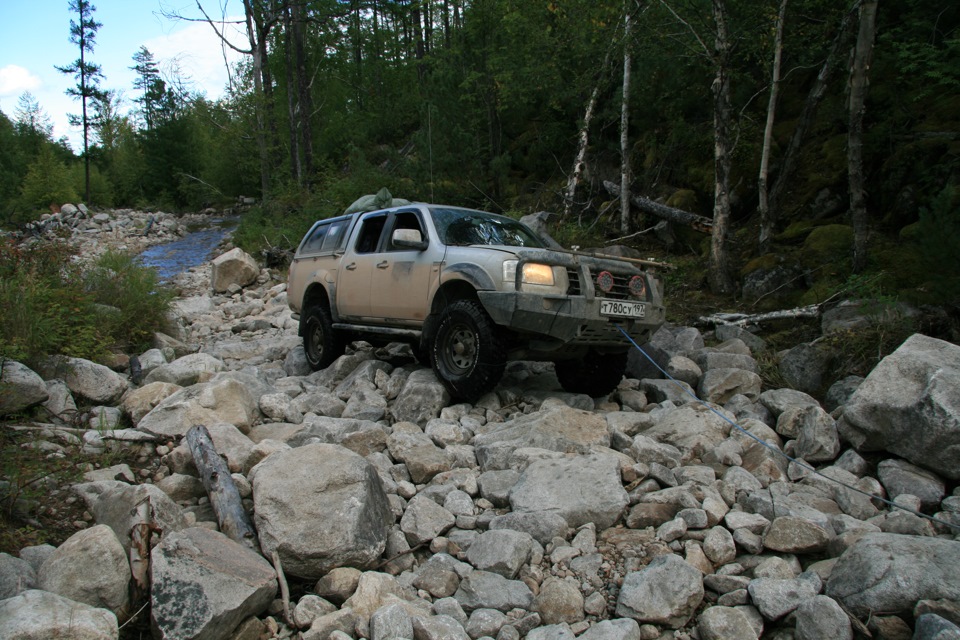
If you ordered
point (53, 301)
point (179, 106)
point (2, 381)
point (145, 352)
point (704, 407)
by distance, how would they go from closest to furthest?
point (2, 381)
point (704, 407)
point (53, 301)
point (145, 352)
point (179, 106)

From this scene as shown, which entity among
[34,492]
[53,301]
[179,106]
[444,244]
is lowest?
[34,492]

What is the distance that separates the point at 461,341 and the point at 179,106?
117ft

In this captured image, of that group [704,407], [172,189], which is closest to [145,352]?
[704,407]

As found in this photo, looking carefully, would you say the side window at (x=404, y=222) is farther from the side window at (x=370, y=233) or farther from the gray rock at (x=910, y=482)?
the gray rock at (x=910, y=482)

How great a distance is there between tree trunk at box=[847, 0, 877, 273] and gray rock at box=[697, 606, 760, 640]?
6708 mm

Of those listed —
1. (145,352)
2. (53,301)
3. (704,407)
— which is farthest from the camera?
(145,352)

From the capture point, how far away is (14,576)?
115 inches

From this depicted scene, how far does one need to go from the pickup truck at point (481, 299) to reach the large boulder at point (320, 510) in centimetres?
202

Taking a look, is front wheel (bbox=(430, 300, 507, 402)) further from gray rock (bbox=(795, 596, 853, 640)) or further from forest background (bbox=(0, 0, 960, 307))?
forest background (bbox=(0, 0, 960, 307))

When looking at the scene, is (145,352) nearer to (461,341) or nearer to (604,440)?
(461,341)

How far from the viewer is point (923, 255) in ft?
20.9

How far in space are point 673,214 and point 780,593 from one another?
32.3ft

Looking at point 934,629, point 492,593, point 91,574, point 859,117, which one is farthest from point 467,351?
point 859,117

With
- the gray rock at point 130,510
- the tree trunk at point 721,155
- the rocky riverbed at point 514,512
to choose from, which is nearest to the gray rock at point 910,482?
the rocky riverbed at point 514,512
